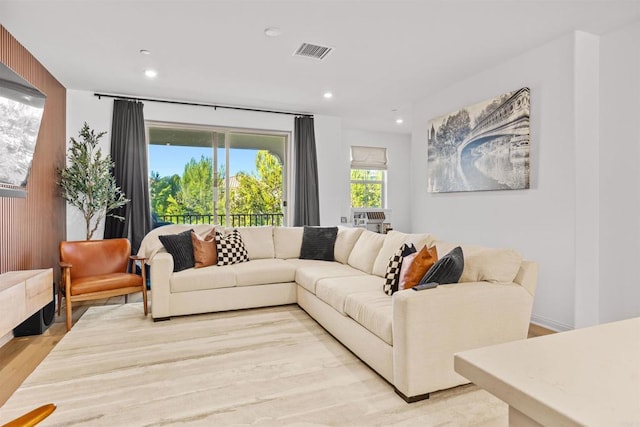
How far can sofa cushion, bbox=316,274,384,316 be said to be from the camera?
2.88 m

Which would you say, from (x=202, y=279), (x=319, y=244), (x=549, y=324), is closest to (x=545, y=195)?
(x=549, y=324)

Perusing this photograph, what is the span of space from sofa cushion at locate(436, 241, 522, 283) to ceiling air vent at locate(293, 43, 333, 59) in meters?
2.32

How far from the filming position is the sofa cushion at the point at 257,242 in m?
4.43

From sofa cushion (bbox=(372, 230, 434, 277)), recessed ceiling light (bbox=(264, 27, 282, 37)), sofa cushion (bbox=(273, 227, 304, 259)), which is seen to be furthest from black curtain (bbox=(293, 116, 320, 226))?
recessed ceiling light (bbox=(264, 27, 282, 37))

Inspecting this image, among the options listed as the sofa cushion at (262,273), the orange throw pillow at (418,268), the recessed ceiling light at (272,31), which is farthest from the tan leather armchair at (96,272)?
the orange throw pillow at (418,268)

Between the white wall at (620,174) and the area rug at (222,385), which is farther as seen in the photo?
the white wall at (620,174)

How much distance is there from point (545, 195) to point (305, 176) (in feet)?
11.2

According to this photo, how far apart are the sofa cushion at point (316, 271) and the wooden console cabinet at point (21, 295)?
2.27 meters

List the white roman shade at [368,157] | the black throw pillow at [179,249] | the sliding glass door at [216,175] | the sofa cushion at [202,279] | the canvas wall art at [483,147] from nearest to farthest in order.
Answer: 1. the canvas wall art at [483,147]
2. the sofa cushion at [202,279]
3. the black throw pillow at [179,249]
4. the sliding glass door at [216,175]
5. the white roman shade at [368,157]

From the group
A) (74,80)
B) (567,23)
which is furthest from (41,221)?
(567,23)

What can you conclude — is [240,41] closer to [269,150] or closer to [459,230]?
[269,150]

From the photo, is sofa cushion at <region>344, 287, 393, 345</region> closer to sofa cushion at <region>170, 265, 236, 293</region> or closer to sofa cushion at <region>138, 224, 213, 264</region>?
sofa cushion at <region>170, 265, 236, 293</region>

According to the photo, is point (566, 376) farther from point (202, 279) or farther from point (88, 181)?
point (88, 181)

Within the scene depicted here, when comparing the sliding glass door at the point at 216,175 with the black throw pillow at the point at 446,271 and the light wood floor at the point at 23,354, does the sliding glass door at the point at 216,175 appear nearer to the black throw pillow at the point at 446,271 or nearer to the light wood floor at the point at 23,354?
the light wood floor at the point at 23,354
